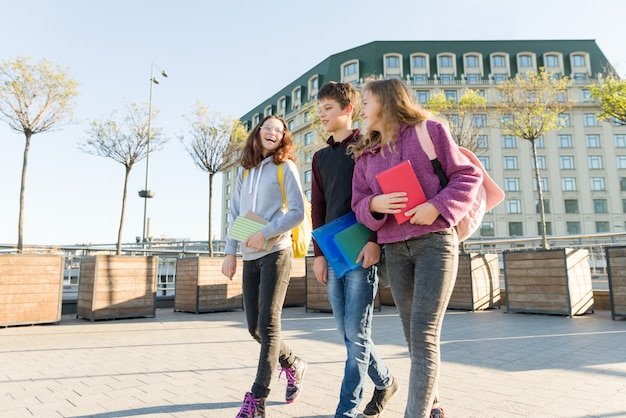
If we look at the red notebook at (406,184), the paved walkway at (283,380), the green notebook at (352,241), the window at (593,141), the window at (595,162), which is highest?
the window at (593,141)

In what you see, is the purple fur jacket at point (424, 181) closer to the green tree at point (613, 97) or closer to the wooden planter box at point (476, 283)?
the wooden planter box at point (476, 283)

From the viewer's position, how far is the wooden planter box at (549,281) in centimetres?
757

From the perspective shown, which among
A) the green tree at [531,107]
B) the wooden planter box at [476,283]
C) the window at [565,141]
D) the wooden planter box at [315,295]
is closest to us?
the wooden planter box at [476,283]

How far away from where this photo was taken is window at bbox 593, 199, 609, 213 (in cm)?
4328

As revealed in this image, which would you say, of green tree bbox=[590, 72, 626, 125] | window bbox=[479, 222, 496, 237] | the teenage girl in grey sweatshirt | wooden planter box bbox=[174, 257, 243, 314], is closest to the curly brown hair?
the teenage girl in grey sweatshirt

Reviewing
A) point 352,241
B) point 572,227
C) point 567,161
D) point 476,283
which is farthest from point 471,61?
point 352,241

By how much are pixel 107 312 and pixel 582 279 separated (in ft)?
30.5

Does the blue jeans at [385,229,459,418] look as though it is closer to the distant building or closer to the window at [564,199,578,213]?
the distant building

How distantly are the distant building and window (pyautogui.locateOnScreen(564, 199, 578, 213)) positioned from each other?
0.09m

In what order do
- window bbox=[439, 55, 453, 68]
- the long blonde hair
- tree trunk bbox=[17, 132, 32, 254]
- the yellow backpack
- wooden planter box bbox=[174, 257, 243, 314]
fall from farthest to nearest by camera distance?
window bbox=[439, 55, 453, 68], wooden planter box bbox=[174, 257, 243, 314], tree trunk bbox=[17, 132, 32, 254], the yellow backpack, the long blonde hair

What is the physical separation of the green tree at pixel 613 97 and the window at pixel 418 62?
3691 centimetres

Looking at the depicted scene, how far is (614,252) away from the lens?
6.92m

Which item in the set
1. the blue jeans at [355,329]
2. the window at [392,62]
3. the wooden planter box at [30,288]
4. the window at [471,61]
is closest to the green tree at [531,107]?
the blue jeans at [355,329]

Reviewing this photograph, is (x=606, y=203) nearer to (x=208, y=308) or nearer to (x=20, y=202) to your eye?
(x=208, y=308)
